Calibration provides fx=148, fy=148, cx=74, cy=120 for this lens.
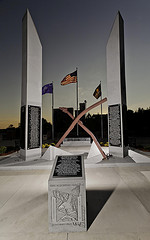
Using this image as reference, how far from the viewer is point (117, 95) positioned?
327 inches

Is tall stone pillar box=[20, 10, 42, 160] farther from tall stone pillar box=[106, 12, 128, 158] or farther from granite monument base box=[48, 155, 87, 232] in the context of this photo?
granite monument base box=[48, 155, 87, 232]

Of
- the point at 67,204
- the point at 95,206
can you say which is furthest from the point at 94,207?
the point at 67,204

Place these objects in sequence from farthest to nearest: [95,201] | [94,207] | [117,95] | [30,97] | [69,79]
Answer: [69,79] → [117,95] → [30,97] → [95,201] → [94,207]

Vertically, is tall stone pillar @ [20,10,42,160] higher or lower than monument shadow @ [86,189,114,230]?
higher

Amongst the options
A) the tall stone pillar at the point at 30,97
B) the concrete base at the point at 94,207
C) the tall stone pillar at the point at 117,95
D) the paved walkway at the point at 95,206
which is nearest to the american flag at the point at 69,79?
the tall stone pillar at the point at 30,97

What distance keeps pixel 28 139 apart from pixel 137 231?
6.39m

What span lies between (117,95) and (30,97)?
15.8 feet

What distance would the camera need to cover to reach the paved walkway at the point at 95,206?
253cm

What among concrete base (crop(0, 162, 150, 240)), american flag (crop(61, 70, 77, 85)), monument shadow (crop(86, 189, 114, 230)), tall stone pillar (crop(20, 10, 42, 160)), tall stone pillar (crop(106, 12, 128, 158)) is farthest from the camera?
american flag (crop(61, 70, 77, 85))

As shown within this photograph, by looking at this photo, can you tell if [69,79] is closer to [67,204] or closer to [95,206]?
[95,206]

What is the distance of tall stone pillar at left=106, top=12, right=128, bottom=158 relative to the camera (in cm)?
804

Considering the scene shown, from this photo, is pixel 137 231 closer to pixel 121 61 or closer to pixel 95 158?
pixel 95 158

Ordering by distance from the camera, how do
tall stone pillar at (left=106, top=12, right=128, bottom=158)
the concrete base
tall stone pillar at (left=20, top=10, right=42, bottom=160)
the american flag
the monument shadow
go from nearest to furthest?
the concrete base
the monument shadow
tall stone pillar at (left=20, top=10, right=42, bottom=160)
tall stone pillar at (left=106, top=12, right=128, bottom=158)
the american flag

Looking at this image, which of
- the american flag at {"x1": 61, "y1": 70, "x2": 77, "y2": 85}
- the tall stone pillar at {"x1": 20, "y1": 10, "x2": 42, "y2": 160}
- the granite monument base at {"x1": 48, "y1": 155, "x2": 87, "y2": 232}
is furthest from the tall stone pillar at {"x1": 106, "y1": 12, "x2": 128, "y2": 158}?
the granite monument base at {"x1": 48, "y1": 155, "x2": 87, "y2": 232}
